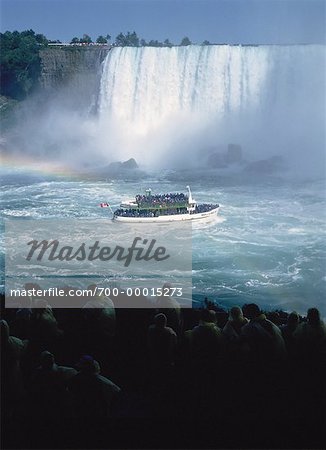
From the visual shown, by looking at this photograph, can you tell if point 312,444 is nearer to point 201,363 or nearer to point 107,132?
point 201,363

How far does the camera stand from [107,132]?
3875 cm

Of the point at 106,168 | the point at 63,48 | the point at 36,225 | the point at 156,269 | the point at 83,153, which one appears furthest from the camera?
the point at 63,48

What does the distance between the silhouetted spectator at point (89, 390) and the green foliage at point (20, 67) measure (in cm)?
4091

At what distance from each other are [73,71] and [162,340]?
38870 millimetres

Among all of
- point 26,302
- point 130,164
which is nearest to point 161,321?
point 26,302

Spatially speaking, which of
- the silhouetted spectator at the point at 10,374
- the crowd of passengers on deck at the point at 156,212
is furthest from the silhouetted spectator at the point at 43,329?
the crowd of passengers on deck at the point at 156,212

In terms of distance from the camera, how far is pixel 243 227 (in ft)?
57.3

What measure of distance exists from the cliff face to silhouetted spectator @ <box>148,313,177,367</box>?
36.3m

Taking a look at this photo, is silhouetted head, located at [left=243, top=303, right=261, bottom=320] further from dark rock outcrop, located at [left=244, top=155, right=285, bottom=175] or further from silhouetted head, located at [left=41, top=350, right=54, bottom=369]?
dark rock outcrop, located at [left=244, top=155, right=285, bottom=175]

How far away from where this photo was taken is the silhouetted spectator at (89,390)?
377 centimetres

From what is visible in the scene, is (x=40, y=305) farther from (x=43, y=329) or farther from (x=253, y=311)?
(x=253, y=311)

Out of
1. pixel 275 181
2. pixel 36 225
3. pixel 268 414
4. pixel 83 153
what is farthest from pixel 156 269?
pixel 83 153

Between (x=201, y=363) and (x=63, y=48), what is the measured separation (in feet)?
131

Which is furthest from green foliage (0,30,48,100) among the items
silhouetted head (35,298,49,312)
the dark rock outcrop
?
silhouetted head (35,298,49,312)
